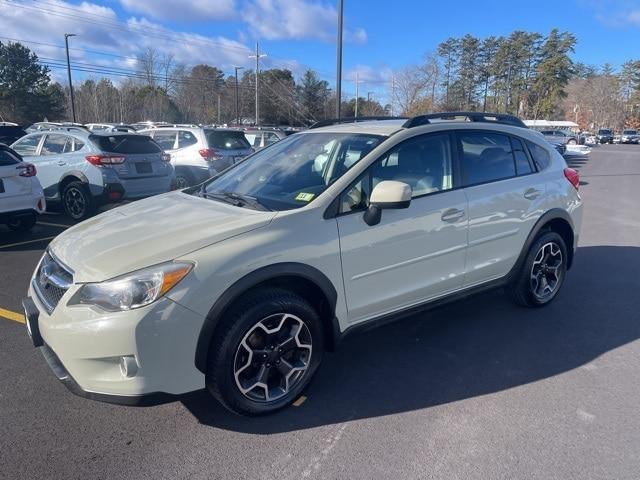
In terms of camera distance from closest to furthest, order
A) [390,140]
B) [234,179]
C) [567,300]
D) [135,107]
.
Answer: [390,140]
[234,179]
[567,300]
[135,107]

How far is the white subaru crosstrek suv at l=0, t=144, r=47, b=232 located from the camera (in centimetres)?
693

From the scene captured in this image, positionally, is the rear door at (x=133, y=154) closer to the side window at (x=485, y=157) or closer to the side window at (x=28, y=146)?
the side window at (x=28, y=146)

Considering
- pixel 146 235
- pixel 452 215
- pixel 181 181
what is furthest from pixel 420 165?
pixel 181 181

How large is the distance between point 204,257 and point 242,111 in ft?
214

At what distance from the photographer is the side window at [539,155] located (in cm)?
458

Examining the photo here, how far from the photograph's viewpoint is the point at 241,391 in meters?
2.87

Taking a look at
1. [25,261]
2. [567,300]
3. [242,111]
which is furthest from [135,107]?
[567,300]

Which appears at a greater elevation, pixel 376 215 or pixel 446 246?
pixel 376 215

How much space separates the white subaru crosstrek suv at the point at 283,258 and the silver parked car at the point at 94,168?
18.0ft

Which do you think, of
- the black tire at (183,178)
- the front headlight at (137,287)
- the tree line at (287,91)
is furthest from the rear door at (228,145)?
the tree line at (287,91)

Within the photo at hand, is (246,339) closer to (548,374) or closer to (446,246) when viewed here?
(446,246)

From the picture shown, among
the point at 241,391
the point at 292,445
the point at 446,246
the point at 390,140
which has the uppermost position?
the point at 390,140

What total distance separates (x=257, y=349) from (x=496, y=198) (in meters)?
2.33

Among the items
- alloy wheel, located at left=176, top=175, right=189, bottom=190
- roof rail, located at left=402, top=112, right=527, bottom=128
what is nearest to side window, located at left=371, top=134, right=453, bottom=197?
roof rail, located at left=402, top=112, right=527, bottom=128
